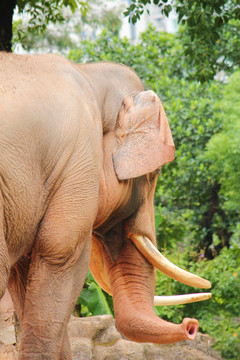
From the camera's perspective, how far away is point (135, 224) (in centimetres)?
400

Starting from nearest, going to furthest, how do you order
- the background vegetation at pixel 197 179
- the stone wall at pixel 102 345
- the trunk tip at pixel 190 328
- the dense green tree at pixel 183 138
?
the trunk tip at pixel 190 328
the stone wall at pixel 102 345
the background vegetation at pixel 197 179
the dense green tree at pixel 183 138

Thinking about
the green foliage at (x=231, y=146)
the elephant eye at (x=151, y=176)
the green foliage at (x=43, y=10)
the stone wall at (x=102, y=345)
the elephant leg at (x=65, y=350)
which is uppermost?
the green foliage at (x=43, y=10)

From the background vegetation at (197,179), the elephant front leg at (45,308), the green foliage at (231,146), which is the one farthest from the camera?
the green foliage at (231,146)

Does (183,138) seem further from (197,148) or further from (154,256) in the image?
(154,256)

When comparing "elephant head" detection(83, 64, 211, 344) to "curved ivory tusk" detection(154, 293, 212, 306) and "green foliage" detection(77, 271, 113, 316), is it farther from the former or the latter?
"green foliage" detection(77, 271, 113, 316)

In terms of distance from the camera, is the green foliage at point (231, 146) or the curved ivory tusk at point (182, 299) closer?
the curved ivory tusk at point (182, 299)

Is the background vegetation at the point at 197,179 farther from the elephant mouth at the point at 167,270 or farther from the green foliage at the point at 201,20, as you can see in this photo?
the elephant mouth at the point at 167,270

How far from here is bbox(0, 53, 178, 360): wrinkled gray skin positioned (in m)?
A: 2.99

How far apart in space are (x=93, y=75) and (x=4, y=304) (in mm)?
2315

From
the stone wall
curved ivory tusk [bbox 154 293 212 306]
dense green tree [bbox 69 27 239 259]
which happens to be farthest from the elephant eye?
dense green tree [bbox 69 27 239 259]

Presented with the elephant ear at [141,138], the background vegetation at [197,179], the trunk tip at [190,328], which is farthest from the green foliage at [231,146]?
the trunk tip at [190,328]

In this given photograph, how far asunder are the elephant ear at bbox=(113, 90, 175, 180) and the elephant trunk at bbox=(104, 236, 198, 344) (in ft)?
1.97

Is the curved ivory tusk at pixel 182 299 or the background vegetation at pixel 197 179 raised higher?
the curved ivory tusk at pixel 182 299

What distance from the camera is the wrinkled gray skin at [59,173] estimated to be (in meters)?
2.99
